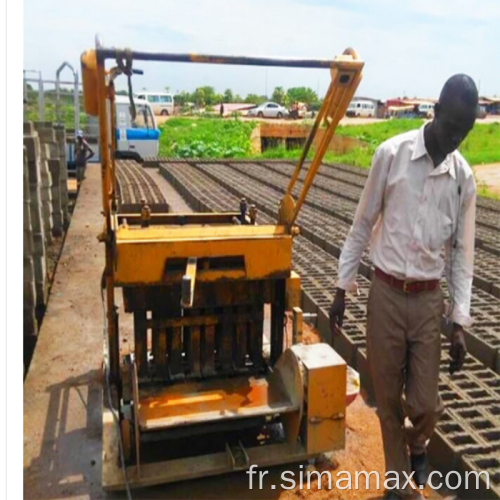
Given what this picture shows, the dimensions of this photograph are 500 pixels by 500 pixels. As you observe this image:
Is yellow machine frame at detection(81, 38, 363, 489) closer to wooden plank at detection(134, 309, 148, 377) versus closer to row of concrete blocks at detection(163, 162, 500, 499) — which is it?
wooden plank at detection(134, 309, 148, 377)

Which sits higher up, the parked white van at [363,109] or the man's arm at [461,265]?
the parked white van at [363,109]

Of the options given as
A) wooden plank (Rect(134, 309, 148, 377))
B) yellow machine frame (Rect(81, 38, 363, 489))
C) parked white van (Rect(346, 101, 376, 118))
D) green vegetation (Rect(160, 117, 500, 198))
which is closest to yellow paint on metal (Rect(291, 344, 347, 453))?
yellow machine frame (Rect(81, 38, 363, 489))

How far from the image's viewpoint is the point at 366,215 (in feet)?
9.54

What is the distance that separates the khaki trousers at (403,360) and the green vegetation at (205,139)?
863 inches

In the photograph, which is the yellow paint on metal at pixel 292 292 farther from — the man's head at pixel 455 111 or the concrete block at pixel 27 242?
the concrete block at pixel 27 242

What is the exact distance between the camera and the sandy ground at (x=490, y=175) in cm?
1692

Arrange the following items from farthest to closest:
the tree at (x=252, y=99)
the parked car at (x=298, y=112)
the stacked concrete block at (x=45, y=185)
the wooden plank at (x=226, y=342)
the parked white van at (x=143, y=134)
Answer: the tree at (x=252, y=99), the parked car at (x=298, y=112), the parked white van at (x=143, y=134), the stacked concrete block at (x=45, y=185), the wooden plank at (x=226, y=342)

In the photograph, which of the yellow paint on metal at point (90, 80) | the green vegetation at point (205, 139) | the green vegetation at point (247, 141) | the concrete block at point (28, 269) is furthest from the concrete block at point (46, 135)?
the green vegetation at point (205, 139)

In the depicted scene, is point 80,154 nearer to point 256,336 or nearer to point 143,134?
point 143,134

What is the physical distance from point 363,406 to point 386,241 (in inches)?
62.4

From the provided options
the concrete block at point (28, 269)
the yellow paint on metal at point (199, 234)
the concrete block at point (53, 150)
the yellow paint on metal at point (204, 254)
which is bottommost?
the concrete block at point (28, 269)

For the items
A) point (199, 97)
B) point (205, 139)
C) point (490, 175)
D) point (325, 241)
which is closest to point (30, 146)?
point (325, 241)

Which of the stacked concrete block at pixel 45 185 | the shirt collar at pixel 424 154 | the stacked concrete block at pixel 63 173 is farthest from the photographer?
the stacked concrete block at pixel 63 173

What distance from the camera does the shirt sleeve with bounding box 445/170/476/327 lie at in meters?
2.84
